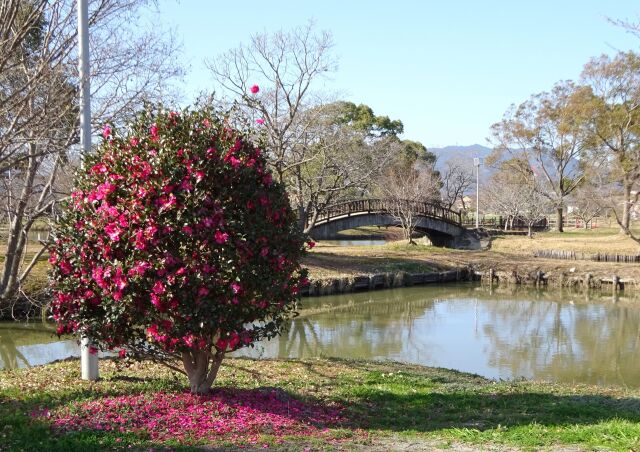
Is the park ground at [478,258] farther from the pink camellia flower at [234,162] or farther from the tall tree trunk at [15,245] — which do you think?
the pink camellia flower at [234,162]

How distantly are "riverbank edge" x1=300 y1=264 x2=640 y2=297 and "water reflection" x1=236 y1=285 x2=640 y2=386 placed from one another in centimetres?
86

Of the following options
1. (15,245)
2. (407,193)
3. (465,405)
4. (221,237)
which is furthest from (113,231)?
(407,193)

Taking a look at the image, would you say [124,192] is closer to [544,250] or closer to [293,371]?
[293,371]

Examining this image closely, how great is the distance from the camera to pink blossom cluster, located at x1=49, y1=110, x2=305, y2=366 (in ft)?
19.2

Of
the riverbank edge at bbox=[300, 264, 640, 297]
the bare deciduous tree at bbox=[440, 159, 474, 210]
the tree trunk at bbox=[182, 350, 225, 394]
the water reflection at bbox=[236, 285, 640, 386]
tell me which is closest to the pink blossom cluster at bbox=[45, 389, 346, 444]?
the tree trunk at bbox=[182, 350, 225, 394]

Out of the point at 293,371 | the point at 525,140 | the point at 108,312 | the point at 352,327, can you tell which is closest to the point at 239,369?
the point at 293,371

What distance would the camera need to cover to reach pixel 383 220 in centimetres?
3959

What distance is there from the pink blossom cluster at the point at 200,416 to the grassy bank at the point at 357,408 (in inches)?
1.4

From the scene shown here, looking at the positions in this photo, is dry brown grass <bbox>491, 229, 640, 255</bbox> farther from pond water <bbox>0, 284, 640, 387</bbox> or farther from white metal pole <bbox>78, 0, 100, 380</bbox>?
white metal pole <bbox>78, 0, 100, 380</bbox>

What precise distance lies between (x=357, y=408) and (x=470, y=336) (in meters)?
11.7

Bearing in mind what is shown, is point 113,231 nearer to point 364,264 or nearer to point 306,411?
point 306,411

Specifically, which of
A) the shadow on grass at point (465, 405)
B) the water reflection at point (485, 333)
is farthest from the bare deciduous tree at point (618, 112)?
the shadow on grass at point (465, 405)

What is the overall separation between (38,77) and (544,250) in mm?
33126

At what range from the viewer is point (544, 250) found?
120 feet
